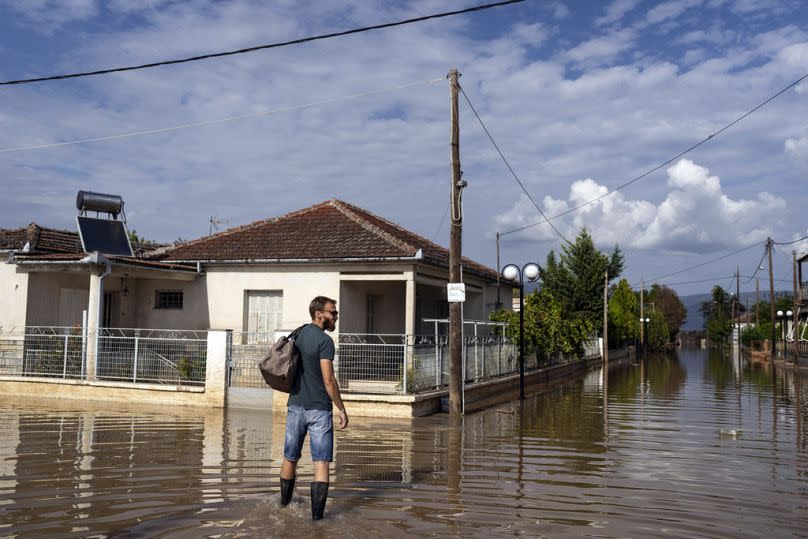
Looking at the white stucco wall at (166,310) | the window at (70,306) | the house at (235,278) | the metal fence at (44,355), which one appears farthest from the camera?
the white stucco wall at (166,310)

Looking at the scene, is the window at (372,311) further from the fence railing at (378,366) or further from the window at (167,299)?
the window at (167,299)

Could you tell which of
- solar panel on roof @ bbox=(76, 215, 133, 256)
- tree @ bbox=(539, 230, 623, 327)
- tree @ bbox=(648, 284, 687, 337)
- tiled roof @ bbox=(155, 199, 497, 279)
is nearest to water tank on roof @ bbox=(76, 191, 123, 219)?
solar panel on roof @ bbox=(76, 215, 133, 256)

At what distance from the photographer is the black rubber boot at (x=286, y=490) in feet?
22.7

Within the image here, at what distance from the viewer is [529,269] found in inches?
730

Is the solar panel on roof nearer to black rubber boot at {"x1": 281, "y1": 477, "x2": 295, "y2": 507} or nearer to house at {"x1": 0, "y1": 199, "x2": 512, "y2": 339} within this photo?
house at {"x1": 0, "y1": 199, "x2": 512, "y2": 339}

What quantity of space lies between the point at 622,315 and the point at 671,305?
44.6 m

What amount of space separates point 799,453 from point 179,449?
29.3ft

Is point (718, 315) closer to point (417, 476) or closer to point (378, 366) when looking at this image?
point (378, 366)

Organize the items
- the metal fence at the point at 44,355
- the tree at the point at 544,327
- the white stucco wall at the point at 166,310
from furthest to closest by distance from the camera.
A: the tree at the point at 544,327 < the white stucco wall at the point at 166,310 < the metal fence at the point at 44,355

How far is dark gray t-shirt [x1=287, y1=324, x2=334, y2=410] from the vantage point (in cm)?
664

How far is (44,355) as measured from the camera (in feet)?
56.4

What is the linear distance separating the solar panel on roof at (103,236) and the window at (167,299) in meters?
1.78

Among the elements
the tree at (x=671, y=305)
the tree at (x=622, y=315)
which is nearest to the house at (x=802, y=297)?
the tree at (x=622, y=315)

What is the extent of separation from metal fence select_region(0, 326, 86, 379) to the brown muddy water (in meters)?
1.30
